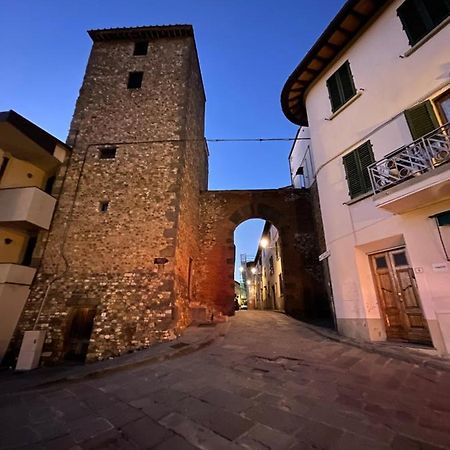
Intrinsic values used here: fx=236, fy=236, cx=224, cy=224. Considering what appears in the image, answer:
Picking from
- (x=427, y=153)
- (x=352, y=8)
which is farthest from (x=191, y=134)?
(x=427, y=153)

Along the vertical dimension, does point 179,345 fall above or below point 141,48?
below

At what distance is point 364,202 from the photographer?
660 centimetres

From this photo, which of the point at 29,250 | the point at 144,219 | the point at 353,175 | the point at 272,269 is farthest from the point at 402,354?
the point at 272,269

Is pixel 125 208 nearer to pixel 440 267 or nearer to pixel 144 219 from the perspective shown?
pixel 144 219

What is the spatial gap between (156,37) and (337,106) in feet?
35.3

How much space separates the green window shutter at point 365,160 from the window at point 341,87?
1.90 metres

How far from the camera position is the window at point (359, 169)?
665 cm

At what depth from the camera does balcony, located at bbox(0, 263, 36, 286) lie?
24.6 feet

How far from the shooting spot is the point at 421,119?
5484 millimetres

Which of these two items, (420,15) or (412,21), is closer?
(420,15)

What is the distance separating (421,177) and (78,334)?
34.0ft

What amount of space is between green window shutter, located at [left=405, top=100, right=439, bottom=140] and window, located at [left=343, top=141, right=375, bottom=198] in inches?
44.2

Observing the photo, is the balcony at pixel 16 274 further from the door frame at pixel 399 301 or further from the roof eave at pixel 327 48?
the roof eave at pixel 327 48

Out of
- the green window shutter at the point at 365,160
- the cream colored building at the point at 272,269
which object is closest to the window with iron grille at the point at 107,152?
the green window shutter at the point at 365,160
